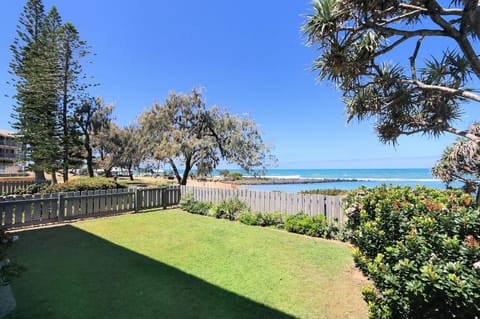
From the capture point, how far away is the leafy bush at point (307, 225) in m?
6.07

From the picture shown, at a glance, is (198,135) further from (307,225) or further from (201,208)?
(307,225)

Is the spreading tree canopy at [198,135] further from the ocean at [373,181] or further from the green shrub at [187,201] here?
the green shrub at [187,201]

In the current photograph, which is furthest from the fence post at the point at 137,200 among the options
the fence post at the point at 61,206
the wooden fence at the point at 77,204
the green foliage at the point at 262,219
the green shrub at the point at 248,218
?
the green foliage at the point at 262,219

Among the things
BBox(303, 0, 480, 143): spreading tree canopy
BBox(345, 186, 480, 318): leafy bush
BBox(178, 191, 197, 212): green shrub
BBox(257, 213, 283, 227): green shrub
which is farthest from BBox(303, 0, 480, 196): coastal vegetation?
BBox(178, 191, 197, 212): green shrub

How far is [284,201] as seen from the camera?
734cm

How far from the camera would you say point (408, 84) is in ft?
15.8

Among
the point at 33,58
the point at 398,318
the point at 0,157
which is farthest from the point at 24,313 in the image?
the point at 0,157

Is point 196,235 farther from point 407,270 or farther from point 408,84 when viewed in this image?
point 408,84

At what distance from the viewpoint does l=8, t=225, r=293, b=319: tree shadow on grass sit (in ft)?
8.93

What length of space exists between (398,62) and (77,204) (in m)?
10.4

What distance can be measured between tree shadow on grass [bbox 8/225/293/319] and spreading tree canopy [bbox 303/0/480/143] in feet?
13.9

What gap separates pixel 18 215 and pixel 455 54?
11725 millimetres

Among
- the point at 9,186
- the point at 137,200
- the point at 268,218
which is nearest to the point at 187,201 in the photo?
the point at 137,200

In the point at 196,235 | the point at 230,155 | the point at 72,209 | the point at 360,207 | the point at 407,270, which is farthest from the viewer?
the point at 230,155
